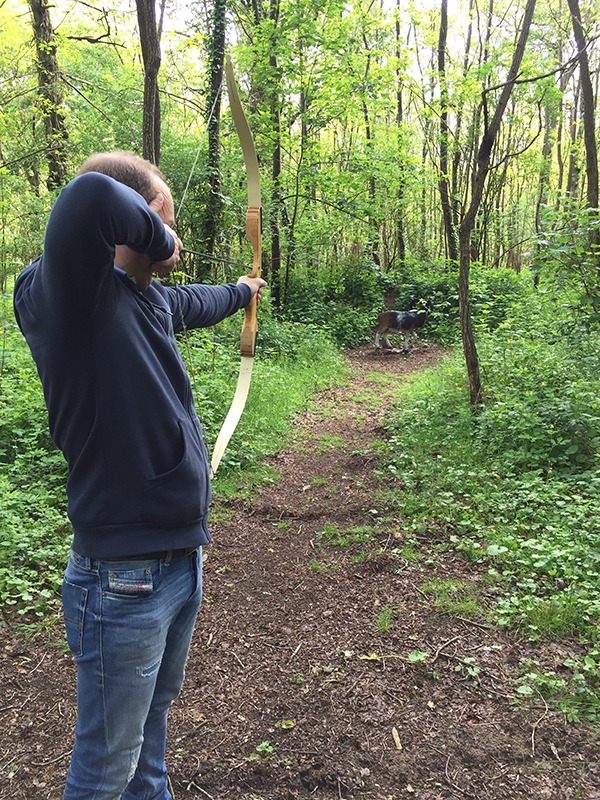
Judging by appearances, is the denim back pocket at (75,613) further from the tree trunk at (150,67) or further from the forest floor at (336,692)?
the tree trunk at (150,67)

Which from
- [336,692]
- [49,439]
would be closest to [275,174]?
[49,439]

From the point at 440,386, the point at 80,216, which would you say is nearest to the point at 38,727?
the point at 80,216

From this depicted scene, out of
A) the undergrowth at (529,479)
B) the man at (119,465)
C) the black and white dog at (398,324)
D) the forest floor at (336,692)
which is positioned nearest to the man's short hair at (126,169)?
the man at (119,465)

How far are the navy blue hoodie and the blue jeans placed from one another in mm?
68

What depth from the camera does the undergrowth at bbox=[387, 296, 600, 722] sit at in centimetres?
260

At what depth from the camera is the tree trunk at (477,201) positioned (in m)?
5.04

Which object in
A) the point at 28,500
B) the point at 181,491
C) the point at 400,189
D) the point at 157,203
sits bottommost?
the point at 28,500

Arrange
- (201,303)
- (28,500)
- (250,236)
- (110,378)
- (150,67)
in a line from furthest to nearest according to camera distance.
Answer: (150,67), (28,500), (250,236), (201,303), (110,378)

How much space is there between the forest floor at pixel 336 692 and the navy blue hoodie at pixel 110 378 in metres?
1.27

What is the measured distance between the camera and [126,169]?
121 centimetres

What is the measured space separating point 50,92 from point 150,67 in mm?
4188

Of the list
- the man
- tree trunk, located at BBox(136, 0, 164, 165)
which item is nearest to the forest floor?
the man

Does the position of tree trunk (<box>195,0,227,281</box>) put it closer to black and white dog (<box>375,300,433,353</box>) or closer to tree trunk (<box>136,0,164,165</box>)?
tree trunk (<box>136,0,164,165</box>)

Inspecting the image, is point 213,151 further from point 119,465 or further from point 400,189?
point 119,465
